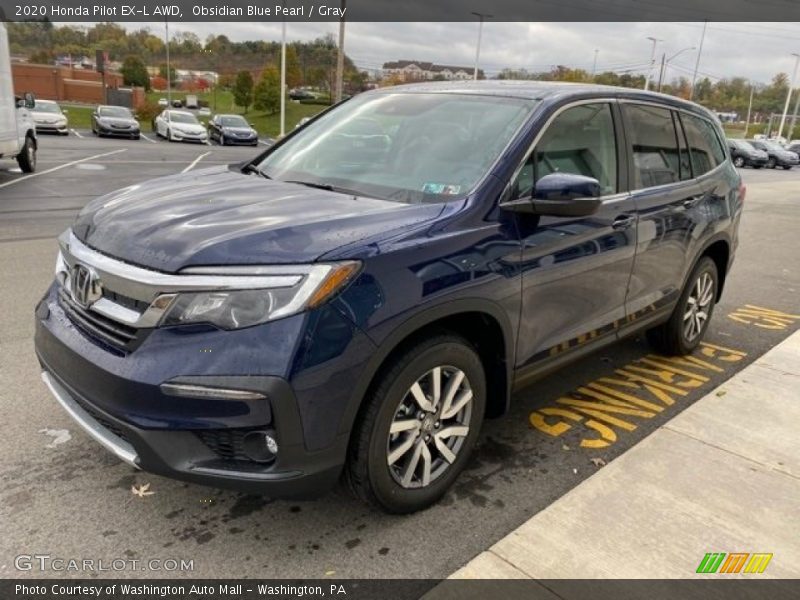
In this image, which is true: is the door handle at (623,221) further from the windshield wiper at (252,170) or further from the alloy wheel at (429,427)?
the windshield wiper at (252,170)

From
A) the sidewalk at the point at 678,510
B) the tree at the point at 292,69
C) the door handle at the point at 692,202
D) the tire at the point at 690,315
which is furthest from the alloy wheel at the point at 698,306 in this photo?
the tree at the point at 292,69

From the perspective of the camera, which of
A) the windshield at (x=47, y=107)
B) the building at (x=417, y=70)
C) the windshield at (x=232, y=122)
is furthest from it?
the building at (x=417, y=70)

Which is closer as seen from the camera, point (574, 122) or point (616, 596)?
point (616, 596)

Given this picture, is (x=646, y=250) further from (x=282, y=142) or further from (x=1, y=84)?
(x=1, y=84)

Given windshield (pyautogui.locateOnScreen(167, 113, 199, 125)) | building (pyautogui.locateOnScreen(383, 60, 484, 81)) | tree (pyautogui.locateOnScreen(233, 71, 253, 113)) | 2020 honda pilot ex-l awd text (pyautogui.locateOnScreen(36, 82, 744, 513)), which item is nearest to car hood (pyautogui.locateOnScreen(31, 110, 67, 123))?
windshield (pyautogui.locateOnScreen(167, 113, 199, 125))

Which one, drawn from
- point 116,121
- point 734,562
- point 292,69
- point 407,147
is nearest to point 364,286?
point 407,147

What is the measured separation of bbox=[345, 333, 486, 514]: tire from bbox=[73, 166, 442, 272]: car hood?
1.78 ft

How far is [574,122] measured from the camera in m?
3.49

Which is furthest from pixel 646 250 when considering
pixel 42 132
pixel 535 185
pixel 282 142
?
pixel 42 132

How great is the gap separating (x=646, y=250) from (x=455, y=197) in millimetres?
1630

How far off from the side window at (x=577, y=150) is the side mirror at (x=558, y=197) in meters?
0.10

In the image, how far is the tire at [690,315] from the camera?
472 cm

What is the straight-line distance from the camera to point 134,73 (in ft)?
255

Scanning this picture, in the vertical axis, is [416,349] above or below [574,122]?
below
